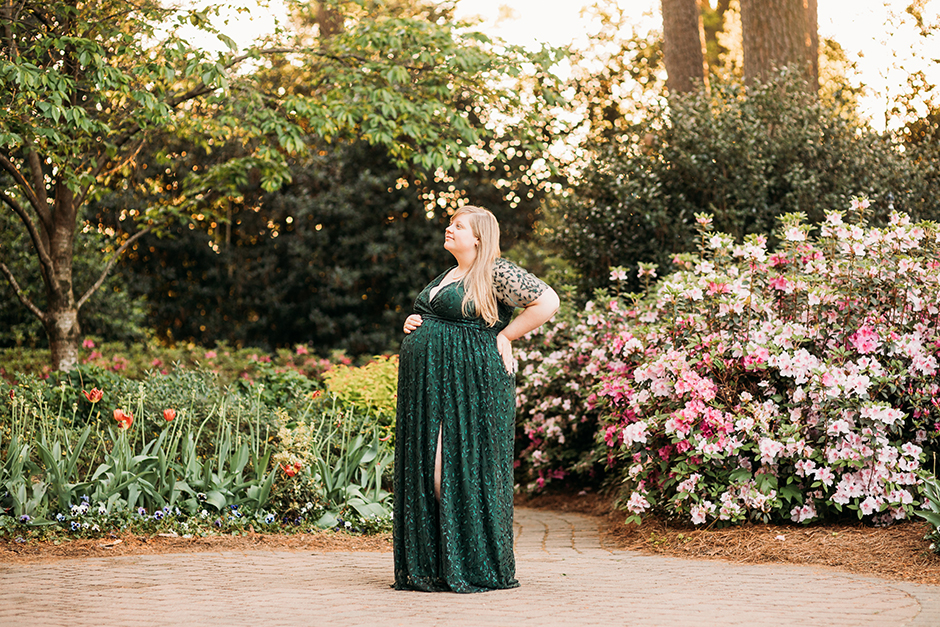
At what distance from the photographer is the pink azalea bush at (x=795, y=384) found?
5086 mm

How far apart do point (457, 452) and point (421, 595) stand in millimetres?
663

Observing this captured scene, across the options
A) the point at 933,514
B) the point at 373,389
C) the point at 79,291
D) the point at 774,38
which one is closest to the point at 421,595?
the point at 933,514

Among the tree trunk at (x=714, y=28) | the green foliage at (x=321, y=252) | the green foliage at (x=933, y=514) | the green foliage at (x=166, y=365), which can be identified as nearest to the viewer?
the green foliage at (x=933, y=514)

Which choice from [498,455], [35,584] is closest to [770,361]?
[498,455]

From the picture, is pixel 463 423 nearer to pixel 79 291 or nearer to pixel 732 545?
pixel 732 545

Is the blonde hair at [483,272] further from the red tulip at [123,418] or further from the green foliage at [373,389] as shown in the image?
the green foliage at [373,389]

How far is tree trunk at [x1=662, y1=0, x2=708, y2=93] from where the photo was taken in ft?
40.0

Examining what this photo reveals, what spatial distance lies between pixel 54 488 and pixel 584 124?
14.7 m

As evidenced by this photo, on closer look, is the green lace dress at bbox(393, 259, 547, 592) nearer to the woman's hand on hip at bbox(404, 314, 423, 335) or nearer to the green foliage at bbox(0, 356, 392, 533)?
the woman's hand on hip at bbox(404, 314, 423, 335)

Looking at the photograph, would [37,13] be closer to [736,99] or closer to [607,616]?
[607,616]

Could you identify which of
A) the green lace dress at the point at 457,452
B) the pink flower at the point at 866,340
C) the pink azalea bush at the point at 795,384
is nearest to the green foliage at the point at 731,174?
the pink azalea bush at the point at 795,384

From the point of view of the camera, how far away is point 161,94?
23.1 feet

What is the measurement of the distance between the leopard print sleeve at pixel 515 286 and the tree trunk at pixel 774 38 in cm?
713

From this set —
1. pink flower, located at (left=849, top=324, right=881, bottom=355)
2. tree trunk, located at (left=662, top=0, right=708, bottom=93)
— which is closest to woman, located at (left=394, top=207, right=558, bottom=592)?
pink flower, located at (left=849, top=324, right=881, bottom=355)
